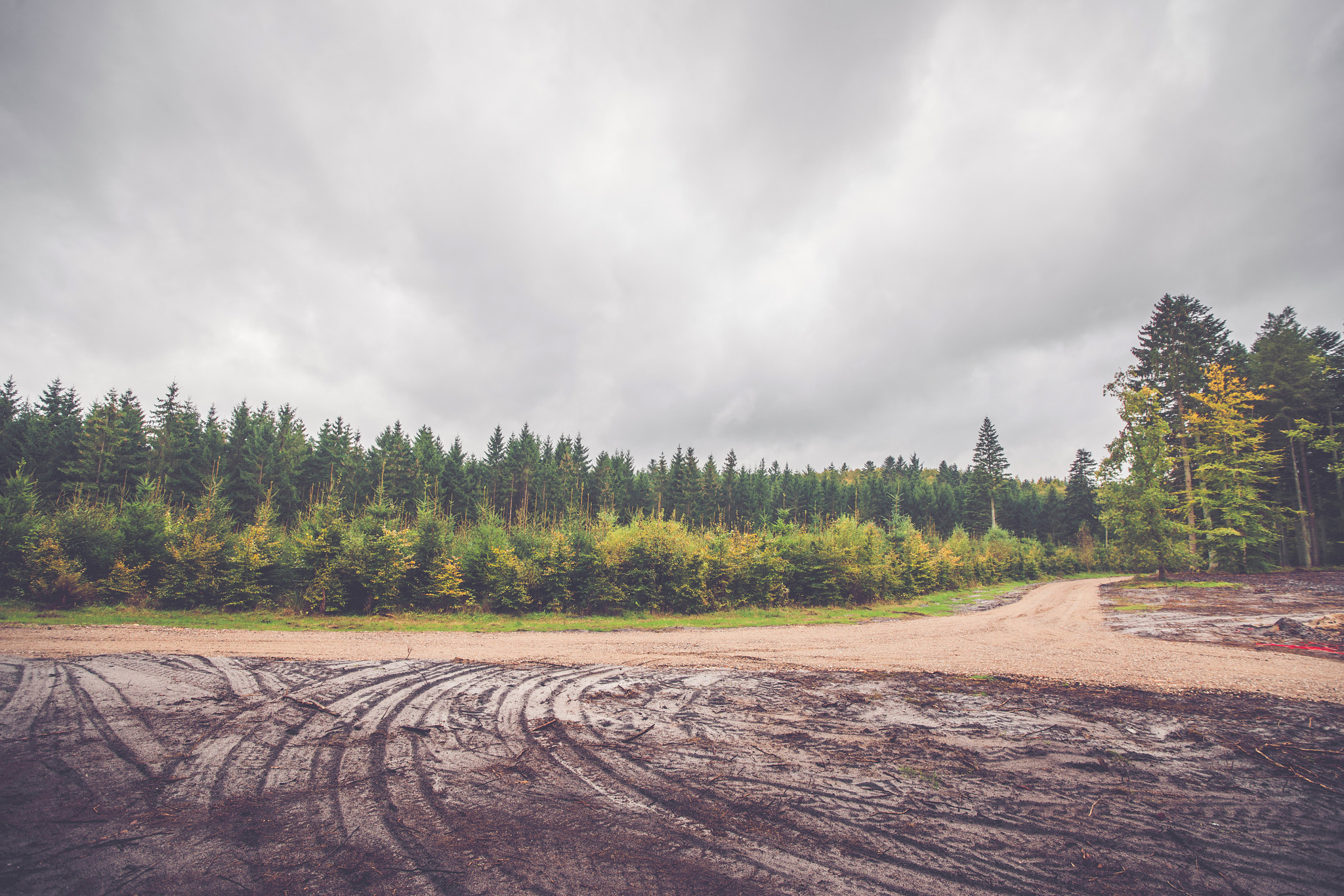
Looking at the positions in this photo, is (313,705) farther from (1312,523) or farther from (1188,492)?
(1312,523)

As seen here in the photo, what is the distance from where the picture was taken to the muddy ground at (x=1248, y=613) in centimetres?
1087

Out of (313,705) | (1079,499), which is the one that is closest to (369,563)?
(313,705)

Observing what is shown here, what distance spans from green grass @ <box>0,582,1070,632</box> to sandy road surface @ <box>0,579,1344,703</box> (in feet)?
3.34

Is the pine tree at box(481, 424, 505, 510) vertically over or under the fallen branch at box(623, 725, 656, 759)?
over

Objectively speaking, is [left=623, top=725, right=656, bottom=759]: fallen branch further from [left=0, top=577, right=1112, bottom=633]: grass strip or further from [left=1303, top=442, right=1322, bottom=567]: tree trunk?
[left=1303, top=442, right=1322, bottom=567]: tree trunk

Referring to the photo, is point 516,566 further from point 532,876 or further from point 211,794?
point 532,876

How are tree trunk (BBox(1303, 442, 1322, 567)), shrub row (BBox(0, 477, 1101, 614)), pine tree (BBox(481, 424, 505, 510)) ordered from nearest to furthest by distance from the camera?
shrub row (BBox(0, 477, 1101, 614)), tree trunk (BBox(1303, 442, 1322, 567)), pine tree (BBox(481, 424, 505, 510))

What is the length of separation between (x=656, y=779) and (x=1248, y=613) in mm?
20889

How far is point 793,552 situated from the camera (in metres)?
19.8

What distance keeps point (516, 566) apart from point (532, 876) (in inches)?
553

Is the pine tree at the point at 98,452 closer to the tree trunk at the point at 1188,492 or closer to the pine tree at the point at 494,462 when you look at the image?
the pine tree at the point at 494,462

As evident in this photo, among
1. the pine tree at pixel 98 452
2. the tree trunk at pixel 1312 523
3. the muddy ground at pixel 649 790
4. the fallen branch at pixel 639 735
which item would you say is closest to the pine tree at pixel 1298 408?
the tree trunk at pixel 1312 523

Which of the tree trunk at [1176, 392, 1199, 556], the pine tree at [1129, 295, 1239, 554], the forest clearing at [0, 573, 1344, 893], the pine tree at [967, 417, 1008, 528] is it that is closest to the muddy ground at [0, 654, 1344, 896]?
the forest clearing at [0, 573, 1344, 893]

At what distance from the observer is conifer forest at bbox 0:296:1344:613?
51.7ft
